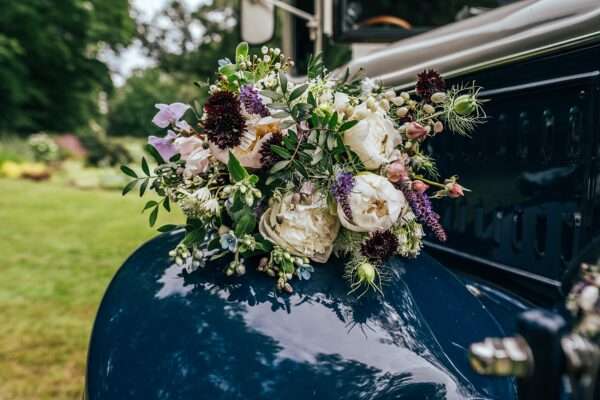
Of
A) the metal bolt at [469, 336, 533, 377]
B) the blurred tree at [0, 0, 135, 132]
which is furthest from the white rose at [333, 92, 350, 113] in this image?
the blurred tree at [0, 0, 135, 132]

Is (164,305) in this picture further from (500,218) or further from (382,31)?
(382,31)

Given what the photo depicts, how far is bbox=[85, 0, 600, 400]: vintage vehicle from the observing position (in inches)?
40.8

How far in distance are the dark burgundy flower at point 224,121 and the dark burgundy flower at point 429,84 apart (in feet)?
1.49

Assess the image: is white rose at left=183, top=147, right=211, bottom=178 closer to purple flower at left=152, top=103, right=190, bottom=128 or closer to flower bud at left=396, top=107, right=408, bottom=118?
purple flower at left=152, top=103, right=190, bottom=128

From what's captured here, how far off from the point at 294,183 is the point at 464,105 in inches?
17.2

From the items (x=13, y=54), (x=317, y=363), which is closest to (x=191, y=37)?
(x=13, y=54)

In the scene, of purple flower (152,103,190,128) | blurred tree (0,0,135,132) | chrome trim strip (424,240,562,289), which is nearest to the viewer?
purple flower (152,103,190,128)

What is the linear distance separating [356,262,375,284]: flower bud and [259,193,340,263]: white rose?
0.26ft

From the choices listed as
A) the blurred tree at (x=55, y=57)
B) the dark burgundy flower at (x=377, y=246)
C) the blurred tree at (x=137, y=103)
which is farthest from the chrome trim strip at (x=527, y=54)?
the blurred tree at (x=137, y=103)

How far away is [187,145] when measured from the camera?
1339 millimetres

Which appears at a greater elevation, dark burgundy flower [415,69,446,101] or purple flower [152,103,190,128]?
dark burgundy flower [415,69,446,101]

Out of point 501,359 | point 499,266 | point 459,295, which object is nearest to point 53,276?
point 499,266

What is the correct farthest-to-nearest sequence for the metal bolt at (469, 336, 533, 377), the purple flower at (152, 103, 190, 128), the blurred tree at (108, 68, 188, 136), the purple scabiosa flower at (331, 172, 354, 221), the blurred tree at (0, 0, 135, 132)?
the blurred tree at (108, 68, 188, 136) → the blurred tree at (0, 0, 135, 132) → the purple flower at (152, 103, 190, 128) → the purple scabiosa flower at (331, 172, 354, 221) → the metal bolt at (469, 336, 533, 377)

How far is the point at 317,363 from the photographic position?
1.06m
